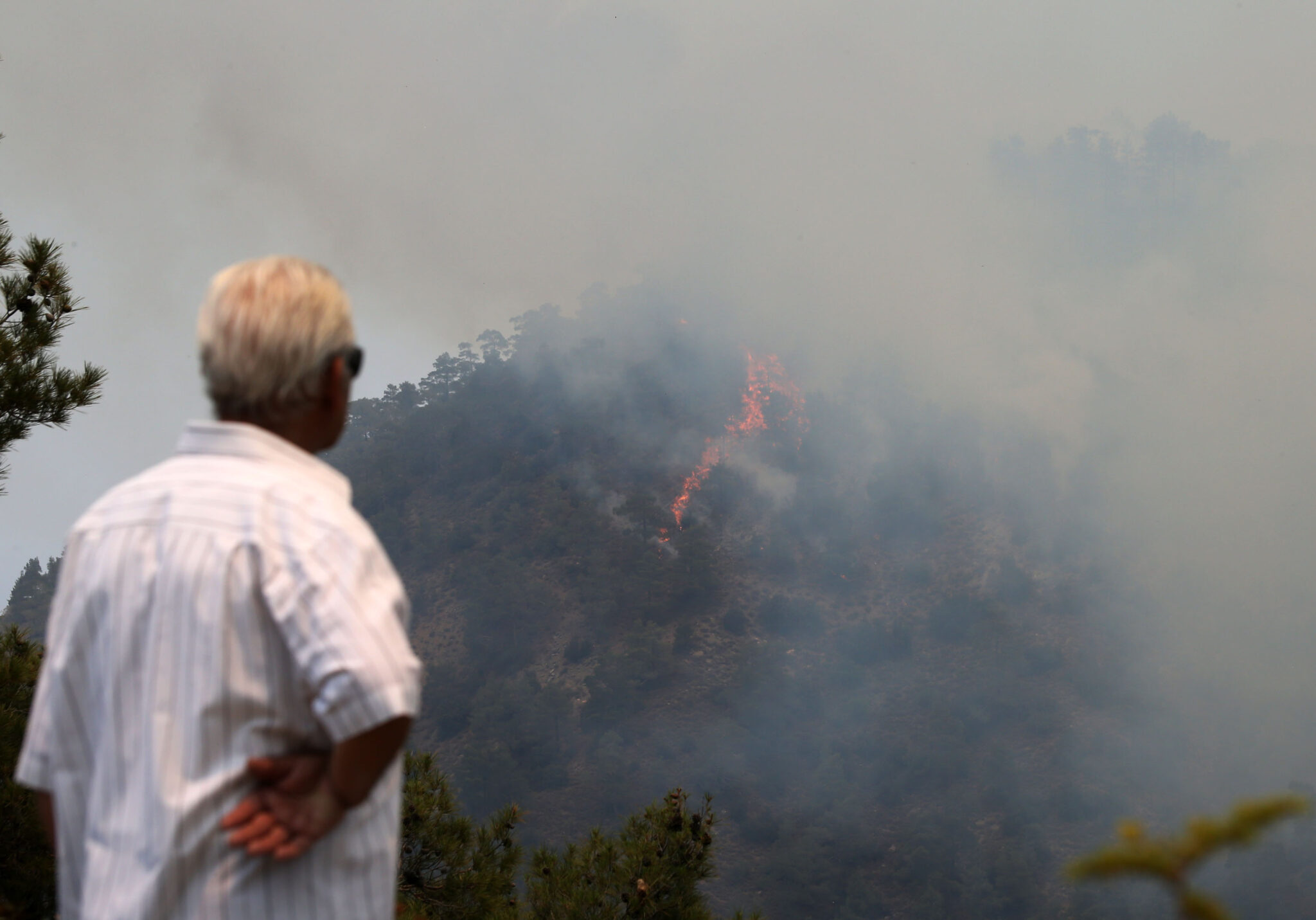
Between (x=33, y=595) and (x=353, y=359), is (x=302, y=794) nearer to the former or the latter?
(x=353, y=359)

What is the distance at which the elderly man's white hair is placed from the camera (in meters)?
1.36

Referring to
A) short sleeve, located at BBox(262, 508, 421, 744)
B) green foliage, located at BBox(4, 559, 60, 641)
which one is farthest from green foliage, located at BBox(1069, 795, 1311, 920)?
green foliage, located at BBox(4, 559, 60, 641)

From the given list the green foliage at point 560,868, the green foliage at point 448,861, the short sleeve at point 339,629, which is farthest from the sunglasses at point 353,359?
the green foliage at point 448,861

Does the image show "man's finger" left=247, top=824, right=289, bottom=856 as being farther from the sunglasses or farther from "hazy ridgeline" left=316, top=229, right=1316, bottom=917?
"hazy ridgeline" left=316, top=229, right=1316, bottom=917

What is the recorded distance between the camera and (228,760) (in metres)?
1.28

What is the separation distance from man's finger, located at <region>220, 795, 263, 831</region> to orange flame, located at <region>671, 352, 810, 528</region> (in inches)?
2830

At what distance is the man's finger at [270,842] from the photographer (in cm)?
127

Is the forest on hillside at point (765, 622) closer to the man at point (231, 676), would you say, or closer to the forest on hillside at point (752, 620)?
the forest on hillside at point (752, 620)

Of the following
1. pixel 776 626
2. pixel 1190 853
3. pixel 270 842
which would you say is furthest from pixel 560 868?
pixel 776 626

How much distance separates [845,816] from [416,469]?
48359mm

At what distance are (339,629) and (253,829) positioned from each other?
314mm

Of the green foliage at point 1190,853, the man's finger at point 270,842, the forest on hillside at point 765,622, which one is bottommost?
the green foliage at point 1190,853

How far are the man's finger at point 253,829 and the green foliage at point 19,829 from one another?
10.9 feet

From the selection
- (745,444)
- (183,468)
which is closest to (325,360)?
Result: (183,468)
